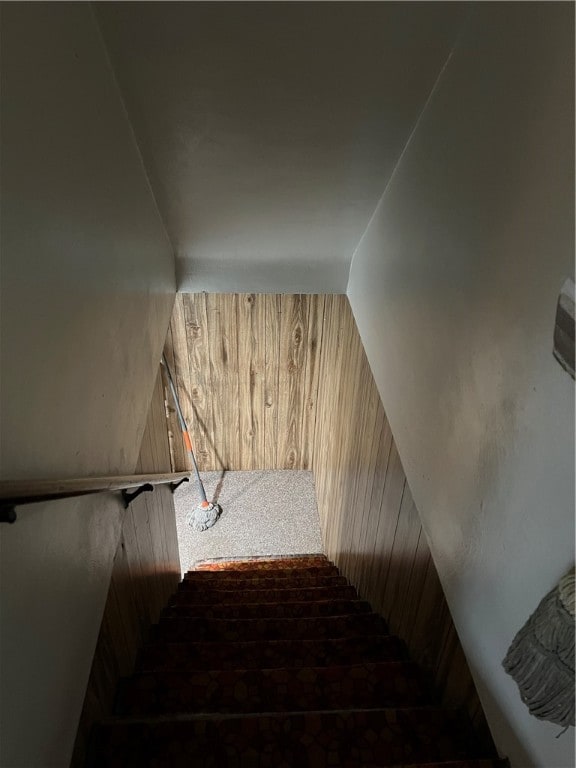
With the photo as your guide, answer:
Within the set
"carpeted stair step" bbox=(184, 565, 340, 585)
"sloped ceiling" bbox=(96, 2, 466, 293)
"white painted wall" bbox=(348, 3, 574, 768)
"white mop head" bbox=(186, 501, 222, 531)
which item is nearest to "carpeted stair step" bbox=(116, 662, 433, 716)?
"white painted wall" bbox=(348, 3, 574, 768)

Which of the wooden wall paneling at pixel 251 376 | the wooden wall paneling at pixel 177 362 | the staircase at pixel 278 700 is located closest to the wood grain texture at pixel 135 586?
the staircase at pixel 278 700

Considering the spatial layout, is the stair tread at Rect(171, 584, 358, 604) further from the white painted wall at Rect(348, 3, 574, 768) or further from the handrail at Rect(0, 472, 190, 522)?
the handrail at Rect(0, 472, 190, 522)

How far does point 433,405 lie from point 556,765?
30.0 inches

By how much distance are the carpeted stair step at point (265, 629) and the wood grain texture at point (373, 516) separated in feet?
0.48

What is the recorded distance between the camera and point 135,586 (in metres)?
1.94

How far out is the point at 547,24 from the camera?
2.42ft

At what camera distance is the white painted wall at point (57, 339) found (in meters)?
0.72

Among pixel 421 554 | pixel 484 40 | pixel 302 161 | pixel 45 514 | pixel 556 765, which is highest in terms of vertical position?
pixel 484 40

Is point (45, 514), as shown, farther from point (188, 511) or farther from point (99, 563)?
point (188, 511)

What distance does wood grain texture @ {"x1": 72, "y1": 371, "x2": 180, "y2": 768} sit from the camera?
53.8 inches

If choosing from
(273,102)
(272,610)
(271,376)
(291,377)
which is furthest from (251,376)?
(273,102)

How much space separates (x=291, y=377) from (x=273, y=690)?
2.79m

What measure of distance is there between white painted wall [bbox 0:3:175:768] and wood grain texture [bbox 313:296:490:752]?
40.0 inches

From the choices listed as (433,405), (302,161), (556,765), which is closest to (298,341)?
(302,161)
